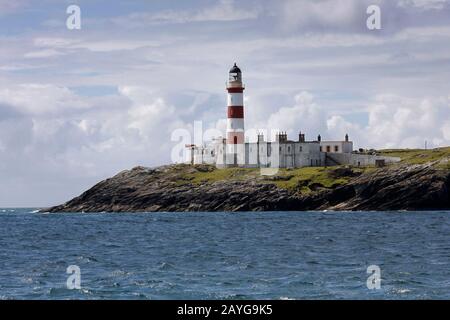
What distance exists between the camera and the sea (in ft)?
150

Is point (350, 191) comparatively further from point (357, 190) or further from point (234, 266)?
point (234, 266)

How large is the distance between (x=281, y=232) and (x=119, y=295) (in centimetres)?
6141

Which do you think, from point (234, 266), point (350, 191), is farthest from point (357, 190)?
point (234, 266)

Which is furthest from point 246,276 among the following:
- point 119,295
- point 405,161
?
point 405,161

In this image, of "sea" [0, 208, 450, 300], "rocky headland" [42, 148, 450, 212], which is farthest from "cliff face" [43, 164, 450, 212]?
"sea" [0, 208, 450, 300]

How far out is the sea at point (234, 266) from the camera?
45.7m

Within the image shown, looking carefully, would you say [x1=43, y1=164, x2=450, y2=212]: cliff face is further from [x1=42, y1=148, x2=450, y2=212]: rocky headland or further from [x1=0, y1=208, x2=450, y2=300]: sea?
[x1=0, y1=208, x2=450, y2=300]: sea

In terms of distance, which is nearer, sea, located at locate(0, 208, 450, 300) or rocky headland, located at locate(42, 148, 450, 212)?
sea, located at locate(0, 208, 450, 300)

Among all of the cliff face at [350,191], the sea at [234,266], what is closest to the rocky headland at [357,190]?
the cliff face at [350,191]

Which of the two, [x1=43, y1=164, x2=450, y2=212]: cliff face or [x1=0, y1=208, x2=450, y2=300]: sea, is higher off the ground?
[x1=43, y1=164, x2=450, y2=212]: cliff face

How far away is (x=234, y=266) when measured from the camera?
5972 cm
